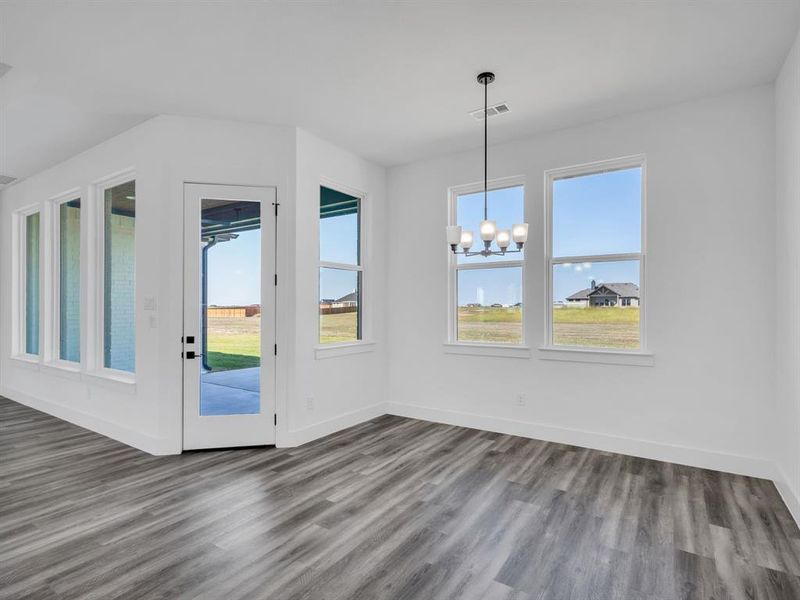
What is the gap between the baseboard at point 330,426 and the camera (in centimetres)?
412

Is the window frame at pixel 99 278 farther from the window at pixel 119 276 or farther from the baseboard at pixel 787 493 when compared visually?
the baseboard at pixel 787 493

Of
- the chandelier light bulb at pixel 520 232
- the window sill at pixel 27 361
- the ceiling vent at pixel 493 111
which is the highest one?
the ceiling vent at pixel 493 111

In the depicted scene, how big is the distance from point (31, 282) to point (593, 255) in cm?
733

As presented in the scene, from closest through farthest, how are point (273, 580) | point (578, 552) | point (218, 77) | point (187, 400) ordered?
point (273, 580)
point (578, 552)
point (218, 77)
point (187, 400)

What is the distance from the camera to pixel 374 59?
303 cm

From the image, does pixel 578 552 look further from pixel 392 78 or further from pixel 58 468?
pixel 58 468

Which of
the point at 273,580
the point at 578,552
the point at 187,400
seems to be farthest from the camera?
the point at 187,400

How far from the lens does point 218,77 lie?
3.26 meters

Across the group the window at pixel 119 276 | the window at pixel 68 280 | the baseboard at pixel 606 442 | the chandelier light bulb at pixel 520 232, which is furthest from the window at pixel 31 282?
the chandelier light bulb at pixel 520 232

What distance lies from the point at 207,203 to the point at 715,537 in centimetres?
456

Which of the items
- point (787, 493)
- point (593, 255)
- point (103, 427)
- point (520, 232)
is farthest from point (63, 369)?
point (787, 493)

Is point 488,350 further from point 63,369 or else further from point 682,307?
point 63,369

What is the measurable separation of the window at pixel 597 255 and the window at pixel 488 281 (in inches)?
14.1

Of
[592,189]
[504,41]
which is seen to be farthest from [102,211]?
[592,189]
